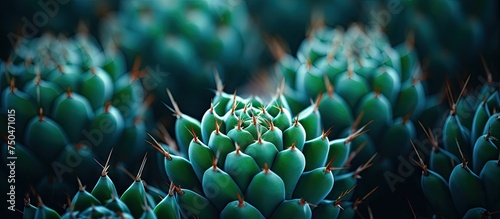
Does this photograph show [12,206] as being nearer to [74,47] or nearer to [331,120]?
[74,47]

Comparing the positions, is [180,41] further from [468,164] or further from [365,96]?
[468,164]

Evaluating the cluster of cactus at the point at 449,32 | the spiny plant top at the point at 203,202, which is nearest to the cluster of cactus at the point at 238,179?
the spiny plant top at the point at 203,202

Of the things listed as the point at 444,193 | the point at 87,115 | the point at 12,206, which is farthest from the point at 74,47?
the point at 444,193

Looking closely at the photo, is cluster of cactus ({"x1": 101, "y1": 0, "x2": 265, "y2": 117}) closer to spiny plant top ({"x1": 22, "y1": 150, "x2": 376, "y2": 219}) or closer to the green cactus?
the green cactus

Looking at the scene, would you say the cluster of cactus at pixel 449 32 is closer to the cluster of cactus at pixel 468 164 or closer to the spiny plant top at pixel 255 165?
the cluster of cactus at pixel 468 164

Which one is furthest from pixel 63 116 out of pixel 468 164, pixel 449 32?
pixel 449 32

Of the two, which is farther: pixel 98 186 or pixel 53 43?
pixel 53 43
